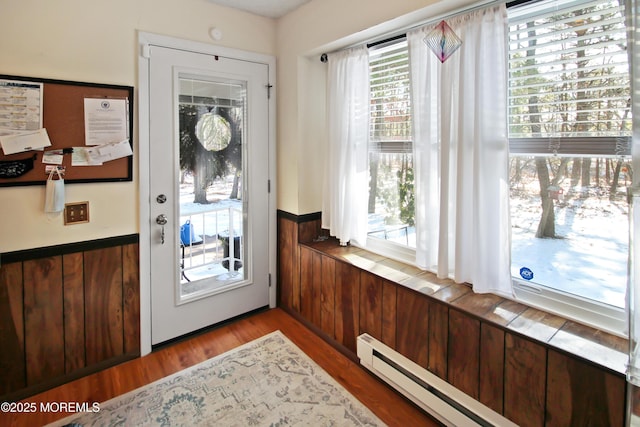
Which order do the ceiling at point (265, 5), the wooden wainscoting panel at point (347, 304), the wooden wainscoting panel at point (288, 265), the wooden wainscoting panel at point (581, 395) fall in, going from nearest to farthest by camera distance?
1. the wooden wainscoting panel at point (581, 395)
2. the wooden wainscoting panel at point (347, 304)
3. the ceiling at point (265, 5)
4. the wooden wainscoting panel at point (288, 265)

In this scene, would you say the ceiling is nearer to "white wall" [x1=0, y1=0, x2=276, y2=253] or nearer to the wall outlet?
"white wall" [x1=0, y1=0, x2=276, y2=253]

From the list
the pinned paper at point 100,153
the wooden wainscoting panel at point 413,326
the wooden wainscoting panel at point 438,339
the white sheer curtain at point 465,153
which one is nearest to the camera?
the white sheer curtain at point 465,153

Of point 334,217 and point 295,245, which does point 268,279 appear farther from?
point 334,217

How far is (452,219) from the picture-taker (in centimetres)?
192

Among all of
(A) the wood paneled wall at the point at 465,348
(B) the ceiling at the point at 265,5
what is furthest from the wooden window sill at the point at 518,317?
(B) the ceiling at the point at 265,5

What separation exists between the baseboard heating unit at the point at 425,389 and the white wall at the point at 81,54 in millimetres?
1760

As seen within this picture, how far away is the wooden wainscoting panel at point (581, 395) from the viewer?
126 centimetres

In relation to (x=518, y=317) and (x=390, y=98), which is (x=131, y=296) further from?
(x=518, y=317)

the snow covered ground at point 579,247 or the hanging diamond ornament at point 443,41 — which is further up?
the hanging diamond ornament at point 443,41

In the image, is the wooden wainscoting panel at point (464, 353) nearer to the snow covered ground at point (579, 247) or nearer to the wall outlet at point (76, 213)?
the snow covered ground at point (579, 247)

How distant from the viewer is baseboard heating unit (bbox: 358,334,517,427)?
64.9 inches

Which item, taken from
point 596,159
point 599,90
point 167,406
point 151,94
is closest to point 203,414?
point 167,406

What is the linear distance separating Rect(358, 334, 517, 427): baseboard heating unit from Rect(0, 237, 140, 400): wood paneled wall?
161 centimetres

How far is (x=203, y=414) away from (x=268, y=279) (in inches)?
51.7
